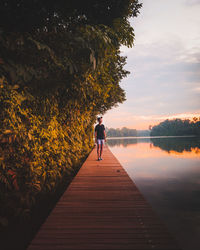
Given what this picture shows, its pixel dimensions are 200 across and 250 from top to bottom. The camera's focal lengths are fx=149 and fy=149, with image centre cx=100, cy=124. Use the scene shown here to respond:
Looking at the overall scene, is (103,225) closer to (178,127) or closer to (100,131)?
(100,131)

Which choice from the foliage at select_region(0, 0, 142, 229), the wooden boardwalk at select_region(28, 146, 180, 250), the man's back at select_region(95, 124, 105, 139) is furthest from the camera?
the man's back at select_region(95, 124, 105, 139)

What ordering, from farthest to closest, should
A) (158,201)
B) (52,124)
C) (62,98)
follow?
(158,201)
(62,98)
(52,124)

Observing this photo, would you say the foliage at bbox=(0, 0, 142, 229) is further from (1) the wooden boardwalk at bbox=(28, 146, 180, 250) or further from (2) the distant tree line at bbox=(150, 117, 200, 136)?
(2) the distant tree line at bbox=(150, 117, 200, 136)

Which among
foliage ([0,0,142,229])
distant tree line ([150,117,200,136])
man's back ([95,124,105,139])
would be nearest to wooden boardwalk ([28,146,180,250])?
foliage ([0,0,142,229])

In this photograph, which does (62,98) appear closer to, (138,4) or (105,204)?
(105,204)

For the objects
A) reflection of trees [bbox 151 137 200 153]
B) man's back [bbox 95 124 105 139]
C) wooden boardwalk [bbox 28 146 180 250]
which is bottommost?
reflection of trees [bbox 151 137 200 153]

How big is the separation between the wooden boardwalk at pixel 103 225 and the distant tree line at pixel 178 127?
12549 centimetres

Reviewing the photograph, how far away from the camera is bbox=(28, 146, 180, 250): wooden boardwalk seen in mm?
1895

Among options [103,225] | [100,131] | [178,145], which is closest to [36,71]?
[103,225]

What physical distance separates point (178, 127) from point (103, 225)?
452 feet

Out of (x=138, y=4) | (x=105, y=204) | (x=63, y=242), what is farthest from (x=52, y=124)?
(x=138, y=4)

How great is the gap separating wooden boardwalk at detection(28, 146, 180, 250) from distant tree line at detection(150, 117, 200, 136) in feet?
412

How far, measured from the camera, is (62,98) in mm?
4418

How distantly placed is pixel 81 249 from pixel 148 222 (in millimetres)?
1100
